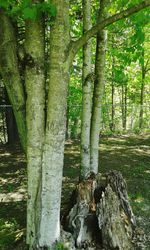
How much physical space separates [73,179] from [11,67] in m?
4.07

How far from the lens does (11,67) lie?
3852mm

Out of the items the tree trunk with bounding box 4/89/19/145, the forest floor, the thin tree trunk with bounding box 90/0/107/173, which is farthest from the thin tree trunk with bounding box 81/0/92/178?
the tree trunk with bounding box 4/89/19/145

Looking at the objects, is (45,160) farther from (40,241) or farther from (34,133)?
(40,241)

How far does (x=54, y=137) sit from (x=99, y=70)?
2.17 m

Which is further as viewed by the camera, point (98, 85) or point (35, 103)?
point (98, 85)

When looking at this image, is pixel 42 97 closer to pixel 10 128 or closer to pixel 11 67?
pixel 11 67

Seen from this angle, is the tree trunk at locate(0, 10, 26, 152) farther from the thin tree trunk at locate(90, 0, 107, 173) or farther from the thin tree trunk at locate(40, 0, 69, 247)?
the thin tree trunk at locate(90, 0, 107, 173)

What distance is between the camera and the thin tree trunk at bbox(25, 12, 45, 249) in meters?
3.71

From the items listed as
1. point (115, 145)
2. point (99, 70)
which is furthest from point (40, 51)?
point (115, 145)

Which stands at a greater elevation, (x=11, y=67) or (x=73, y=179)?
(x=11, y=67)

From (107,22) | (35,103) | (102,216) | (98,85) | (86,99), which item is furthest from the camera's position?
(98,85)

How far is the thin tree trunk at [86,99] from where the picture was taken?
538 cm

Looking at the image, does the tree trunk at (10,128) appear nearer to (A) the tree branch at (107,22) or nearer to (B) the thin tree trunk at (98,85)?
(B) the thin tree trunk at (98,85)

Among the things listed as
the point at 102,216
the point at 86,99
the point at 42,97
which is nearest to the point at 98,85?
the point at 86,99
